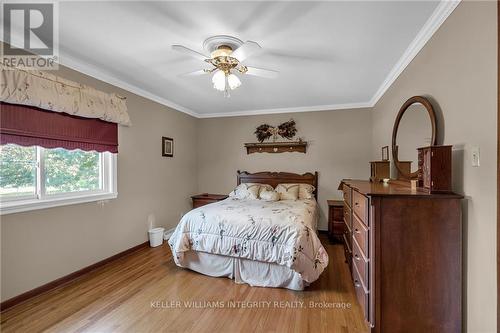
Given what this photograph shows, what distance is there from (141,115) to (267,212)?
8.00 ft

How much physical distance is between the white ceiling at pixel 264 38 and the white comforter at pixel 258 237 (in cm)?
176

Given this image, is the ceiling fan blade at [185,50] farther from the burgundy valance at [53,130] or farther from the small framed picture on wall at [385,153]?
the small framed picture on wall at [385,153]

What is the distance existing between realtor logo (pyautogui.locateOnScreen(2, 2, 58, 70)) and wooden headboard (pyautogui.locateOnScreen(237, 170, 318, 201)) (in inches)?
133

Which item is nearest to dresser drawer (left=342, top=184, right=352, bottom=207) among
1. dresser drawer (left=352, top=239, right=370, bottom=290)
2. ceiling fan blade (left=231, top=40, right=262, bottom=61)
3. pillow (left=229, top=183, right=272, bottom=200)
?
dresser drawer (left=352, top=239, right=370, bottom=290)

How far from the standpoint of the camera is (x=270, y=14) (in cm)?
183

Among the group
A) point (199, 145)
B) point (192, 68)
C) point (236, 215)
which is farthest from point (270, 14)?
point (199, 145)

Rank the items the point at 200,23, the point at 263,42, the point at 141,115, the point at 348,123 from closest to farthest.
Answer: the point at 200,23
the point at 263,42
the point at 141,115
the point at 348,123

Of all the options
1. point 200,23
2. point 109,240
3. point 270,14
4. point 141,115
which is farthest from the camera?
point 141,115

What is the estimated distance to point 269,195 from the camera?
4148mm

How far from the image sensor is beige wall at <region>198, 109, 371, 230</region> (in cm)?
444

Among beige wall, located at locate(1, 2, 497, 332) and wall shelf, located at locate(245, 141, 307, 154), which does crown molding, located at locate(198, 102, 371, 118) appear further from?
wall shelf, located at locate(245, 141, 307, 154)

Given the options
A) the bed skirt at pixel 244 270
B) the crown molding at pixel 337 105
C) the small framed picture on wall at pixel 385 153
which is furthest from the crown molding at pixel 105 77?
the small framed picture on wall at pixel 385 153

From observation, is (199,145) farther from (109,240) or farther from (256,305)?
(256,305)

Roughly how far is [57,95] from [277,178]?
3.53 meters
